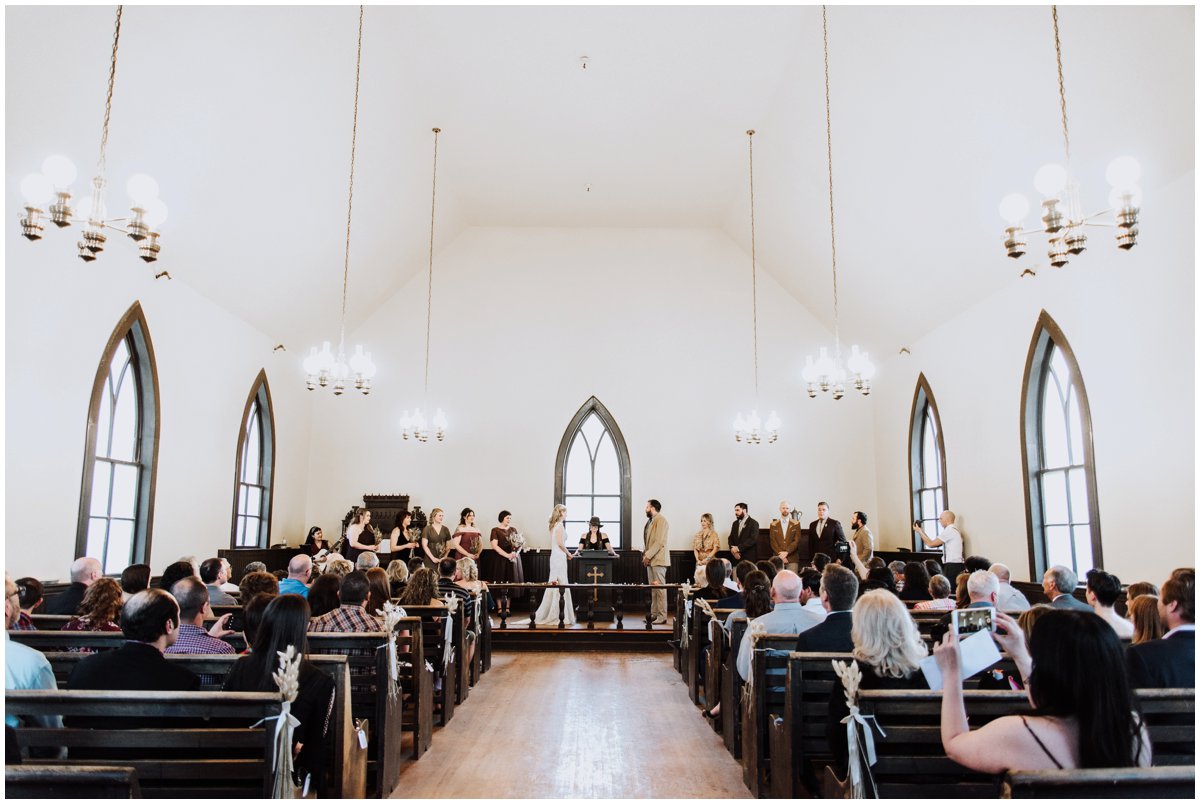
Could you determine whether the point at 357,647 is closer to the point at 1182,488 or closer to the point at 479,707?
the point at 479,707

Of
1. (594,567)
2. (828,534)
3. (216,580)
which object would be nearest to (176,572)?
(216,580)

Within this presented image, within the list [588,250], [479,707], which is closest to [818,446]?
[588,250]

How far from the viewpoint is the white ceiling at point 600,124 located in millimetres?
5566

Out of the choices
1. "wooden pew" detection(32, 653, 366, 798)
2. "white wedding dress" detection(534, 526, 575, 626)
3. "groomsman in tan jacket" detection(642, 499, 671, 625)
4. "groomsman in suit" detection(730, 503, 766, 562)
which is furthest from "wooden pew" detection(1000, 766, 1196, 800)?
→ "groomsman in suit" detection(730, 503, 766, 562)

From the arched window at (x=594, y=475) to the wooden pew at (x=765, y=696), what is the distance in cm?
803

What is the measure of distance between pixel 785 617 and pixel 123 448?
663cm

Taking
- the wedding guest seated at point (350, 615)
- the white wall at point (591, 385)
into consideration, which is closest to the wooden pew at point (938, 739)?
the wedding guest seated at point (350, 615)

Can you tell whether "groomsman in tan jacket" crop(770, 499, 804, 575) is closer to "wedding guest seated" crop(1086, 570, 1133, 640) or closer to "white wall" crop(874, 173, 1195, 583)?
"white wall" crop(874, 173, 1195, 583)

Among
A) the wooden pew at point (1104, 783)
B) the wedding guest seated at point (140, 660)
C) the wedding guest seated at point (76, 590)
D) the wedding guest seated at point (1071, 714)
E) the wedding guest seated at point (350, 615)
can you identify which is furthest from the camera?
the wedding guest seated at point (76, 590)

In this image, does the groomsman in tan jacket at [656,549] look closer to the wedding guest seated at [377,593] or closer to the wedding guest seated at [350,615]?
the wedding guest seated at [377,593]

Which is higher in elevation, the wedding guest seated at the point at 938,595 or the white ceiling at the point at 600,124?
the white ceiling at the point at 600,124

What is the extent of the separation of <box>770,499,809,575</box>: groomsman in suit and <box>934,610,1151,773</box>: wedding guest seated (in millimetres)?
9219

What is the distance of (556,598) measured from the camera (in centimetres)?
969

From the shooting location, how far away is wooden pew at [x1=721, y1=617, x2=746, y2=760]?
463cm
